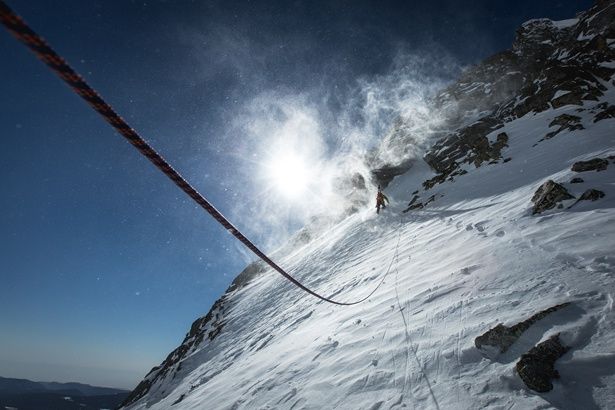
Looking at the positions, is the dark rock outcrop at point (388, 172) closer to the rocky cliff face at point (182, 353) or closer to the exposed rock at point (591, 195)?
the rocky cliff face at point (182, 353)

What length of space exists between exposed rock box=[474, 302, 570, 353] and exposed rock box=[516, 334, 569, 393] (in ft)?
1.25

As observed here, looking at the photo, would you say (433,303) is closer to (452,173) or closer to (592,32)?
(452,173)

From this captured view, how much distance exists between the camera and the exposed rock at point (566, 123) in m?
16.8

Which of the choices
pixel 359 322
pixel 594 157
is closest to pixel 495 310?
pixel 359 322

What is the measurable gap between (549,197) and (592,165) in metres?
2.81

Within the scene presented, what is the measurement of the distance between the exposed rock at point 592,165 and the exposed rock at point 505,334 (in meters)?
8.41

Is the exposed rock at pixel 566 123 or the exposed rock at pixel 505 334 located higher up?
the exposed rock at pixel 566 123

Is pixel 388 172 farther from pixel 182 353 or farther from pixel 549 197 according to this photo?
pixel 182 353

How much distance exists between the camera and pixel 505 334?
15.3 feet

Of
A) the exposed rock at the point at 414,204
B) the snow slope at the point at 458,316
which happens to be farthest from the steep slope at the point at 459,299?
the exposed rock at the point at 414,204

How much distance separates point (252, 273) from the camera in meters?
40.5

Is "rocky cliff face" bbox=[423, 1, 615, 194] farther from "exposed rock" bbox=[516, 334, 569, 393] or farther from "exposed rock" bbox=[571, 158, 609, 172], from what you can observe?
"exposed rock" bbox=[516, 334, 569, 393]

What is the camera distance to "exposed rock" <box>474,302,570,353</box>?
4.59m

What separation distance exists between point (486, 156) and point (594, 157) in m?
10.3
